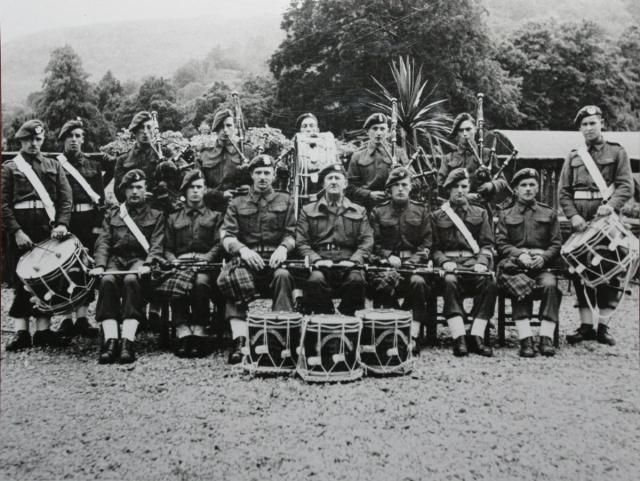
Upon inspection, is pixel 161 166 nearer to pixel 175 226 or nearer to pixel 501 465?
pixel 175 226

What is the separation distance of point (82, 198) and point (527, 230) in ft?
13.1

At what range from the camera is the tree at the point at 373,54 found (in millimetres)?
4723

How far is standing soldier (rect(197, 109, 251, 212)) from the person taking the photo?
19.0 ft

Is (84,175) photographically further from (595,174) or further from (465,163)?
(595,174)

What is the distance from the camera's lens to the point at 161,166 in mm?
5789

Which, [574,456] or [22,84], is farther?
[22,84]

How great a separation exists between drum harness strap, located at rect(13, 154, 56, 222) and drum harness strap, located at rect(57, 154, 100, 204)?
425mm

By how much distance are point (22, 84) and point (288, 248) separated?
2.25m

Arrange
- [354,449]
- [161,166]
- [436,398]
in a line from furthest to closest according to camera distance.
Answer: [161,166] < [436,398] < [354,449]

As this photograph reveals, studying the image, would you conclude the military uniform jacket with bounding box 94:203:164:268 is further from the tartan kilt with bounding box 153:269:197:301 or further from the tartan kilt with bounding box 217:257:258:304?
the tartan kilt with bounding box 217:257:258:304

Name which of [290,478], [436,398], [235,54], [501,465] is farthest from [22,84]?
[501,465]

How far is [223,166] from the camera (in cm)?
582

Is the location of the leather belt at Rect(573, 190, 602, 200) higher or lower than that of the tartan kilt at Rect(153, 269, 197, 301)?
higher

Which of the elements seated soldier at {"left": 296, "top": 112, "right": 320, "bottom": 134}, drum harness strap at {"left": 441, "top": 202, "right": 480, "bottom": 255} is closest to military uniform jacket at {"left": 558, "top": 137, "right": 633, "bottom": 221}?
drum harness strap at {"left": 441, "top": 202, "right": 480, "bottom": 255}
